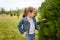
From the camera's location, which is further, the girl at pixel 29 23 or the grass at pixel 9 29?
the grass at pixel 9 29

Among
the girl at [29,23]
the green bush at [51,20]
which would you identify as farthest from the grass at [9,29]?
the green bush at [51,20]

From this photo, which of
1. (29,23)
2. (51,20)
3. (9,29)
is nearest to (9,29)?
(9,29)

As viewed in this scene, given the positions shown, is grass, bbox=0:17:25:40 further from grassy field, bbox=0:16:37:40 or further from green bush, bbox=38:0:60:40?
green bush, bbox=38:0:60:40

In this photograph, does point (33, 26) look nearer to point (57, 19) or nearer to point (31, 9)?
point (31, 9)

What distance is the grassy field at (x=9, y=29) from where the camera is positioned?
7.87 meters

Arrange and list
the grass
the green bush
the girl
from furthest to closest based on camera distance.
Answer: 1. the grass
2. the girl
3. the green bush

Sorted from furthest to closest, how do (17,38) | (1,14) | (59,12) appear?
(1,14), (17,38), (59,12)

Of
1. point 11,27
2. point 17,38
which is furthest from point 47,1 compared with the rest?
point 11,27

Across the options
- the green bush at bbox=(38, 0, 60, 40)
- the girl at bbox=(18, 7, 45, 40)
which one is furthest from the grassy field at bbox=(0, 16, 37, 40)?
the green bush at bbox=(38, 0, 60, 40)

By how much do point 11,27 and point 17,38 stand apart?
3.02ft

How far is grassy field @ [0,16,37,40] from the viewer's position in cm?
787

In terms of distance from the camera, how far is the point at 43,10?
417 centimetres

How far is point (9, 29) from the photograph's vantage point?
8352 mm

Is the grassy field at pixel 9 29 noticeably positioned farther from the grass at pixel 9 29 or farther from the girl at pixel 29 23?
the girl at pixel 29 23
